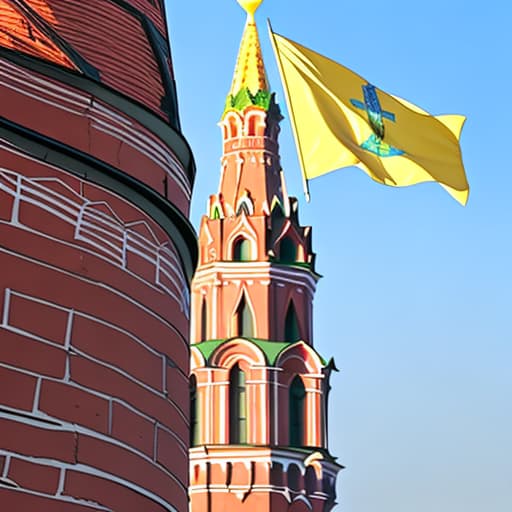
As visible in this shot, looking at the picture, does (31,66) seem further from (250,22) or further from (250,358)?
(250,22)

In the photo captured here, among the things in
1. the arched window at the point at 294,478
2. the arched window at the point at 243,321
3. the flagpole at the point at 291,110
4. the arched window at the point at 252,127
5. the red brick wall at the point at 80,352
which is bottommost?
the red brick wall at the point at 80,352

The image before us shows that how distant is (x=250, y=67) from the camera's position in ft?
111

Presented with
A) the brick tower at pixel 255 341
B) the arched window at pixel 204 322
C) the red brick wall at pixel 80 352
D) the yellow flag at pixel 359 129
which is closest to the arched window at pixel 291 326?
the brick tower at pixel 255 341

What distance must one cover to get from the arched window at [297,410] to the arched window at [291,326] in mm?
1080

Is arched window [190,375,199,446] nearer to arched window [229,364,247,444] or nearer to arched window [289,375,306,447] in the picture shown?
arched window [229,364,247,444]

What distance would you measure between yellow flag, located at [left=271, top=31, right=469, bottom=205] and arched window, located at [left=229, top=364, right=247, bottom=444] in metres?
18.9

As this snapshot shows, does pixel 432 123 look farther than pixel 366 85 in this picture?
Yes

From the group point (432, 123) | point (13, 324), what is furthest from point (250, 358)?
point (13, 324)

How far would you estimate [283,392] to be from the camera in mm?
30859

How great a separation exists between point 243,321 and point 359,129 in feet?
69.1

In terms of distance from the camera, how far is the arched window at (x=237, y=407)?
30673 mm

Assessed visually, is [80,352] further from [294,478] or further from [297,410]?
[297,410]

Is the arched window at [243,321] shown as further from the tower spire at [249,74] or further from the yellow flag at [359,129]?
the yellow flag at [359,129]

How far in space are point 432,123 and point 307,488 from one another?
1973cm
